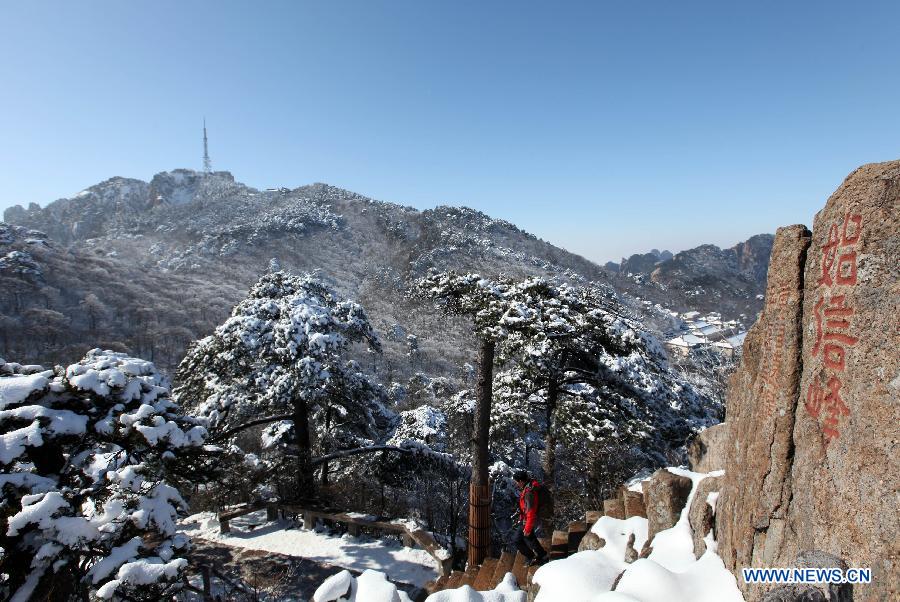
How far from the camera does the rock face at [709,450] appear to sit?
223 inches

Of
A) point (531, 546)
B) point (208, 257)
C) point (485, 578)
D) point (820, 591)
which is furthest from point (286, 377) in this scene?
point (208, 257)

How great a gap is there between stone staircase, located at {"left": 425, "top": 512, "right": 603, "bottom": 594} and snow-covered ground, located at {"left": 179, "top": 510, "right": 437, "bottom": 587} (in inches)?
61.3

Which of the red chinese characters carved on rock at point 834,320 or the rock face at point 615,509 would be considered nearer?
the red chinese characters carved on rock at point 834,320

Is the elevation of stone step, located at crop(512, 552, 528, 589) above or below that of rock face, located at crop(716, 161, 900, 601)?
below

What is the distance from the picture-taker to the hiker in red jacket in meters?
6.13

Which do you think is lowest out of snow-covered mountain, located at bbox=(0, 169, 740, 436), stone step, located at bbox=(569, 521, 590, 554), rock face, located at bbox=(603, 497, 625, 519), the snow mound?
stone step, located at bbox=(569, 521, 590, 554)

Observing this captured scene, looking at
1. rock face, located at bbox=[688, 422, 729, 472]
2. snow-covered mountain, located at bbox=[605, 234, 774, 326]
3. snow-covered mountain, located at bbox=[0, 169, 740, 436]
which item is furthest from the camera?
snow-covered mountain, located at bbox=[605, 234, 774, 326]

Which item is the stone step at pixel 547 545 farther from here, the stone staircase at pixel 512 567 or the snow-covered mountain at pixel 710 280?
the snow-covered mountain at pixel 710 280

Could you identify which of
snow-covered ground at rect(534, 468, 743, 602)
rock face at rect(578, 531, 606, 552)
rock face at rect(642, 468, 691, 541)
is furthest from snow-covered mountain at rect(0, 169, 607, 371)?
snow-covered ground at rect(534, 468, 743, 602)

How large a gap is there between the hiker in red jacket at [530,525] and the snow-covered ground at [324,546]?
8.63ft

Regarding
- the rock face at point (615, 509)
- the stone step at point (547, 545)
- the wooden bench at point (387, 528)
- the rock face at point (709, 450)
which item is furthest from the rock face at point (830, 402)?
the wooden bench at point (387, 528)

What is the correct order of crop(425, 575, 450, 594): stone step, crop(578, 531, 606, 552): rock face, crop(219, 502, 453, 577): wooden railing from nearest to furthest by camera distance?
crop(578, 531, 606, 552): rock face → crop(425, 575, 450, 594): stone step → crop(219, 502, 453, 577): wooden railing

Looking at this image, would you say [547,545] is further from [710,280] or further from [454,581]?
[710,280]

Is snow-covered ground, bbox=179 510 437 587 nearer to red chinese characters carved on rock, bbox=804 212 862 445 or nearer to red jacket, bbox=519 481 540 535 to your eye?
red jacket, bbox=519 481 540 535
